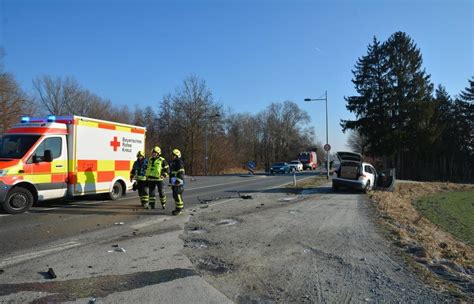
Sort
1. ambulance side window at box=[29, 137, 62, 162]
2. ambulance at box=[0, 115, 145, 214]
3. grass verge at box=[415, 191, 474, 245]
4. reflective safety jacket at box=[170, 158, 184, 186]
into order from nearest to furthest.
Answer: ambulance at box=[0, 115, 145, 214]
reflective safety jacket at box=[170, 158, 184, 186]
ambulance side window at box=[29, 137, 62, 162]
grass verge at box=[415, 191, 474, 245]

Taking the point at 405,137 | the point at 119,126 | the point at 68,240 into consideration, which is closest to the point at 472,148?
the point at 405,137

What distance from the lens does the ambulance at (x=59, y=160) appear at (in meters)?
11.3

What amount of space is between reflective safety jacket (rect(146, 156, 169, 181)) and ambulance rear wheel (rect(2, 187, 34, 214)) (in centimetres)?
334

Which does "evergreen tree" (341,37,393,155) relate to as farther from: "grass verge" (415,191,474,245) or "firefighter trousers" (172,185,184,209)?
"firefighter trousers" (172,185,184,209)

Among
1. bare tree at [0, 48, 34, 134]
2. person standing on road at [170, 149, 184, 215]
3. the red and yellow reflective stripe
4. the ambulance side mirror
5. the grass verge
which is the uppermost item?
Result: bare tree at [0, 48, 34, 134]

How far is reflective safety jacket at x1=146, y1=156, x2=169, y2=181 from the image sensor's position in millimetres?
12286

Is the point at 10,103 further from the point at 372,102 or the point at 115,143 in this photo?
the point at 372,102

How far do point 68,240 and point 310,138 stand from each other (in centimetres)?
10442

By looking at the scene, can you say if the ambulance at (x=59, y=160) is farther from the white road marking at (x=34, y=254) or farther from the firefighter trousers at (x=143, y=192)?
the white road marking at (x=34, y=254)

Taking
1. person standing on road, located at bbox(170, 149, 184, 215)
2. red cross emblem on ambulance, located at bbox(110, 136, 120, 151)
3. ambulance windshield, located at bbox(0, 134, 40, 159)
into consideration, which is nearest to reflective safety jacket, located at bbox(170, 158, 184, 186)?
person standing on road, located at bbox(170, 149, 184, 215)

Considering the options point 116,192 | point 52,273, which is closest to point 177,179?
point 116,192

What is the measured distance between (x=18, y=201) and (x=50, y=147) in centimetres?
181

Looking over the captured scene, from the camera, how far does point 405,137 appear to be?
152 feet

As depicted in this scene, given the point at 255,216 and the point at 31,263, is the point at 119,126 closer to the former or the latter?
the point at 255,216
